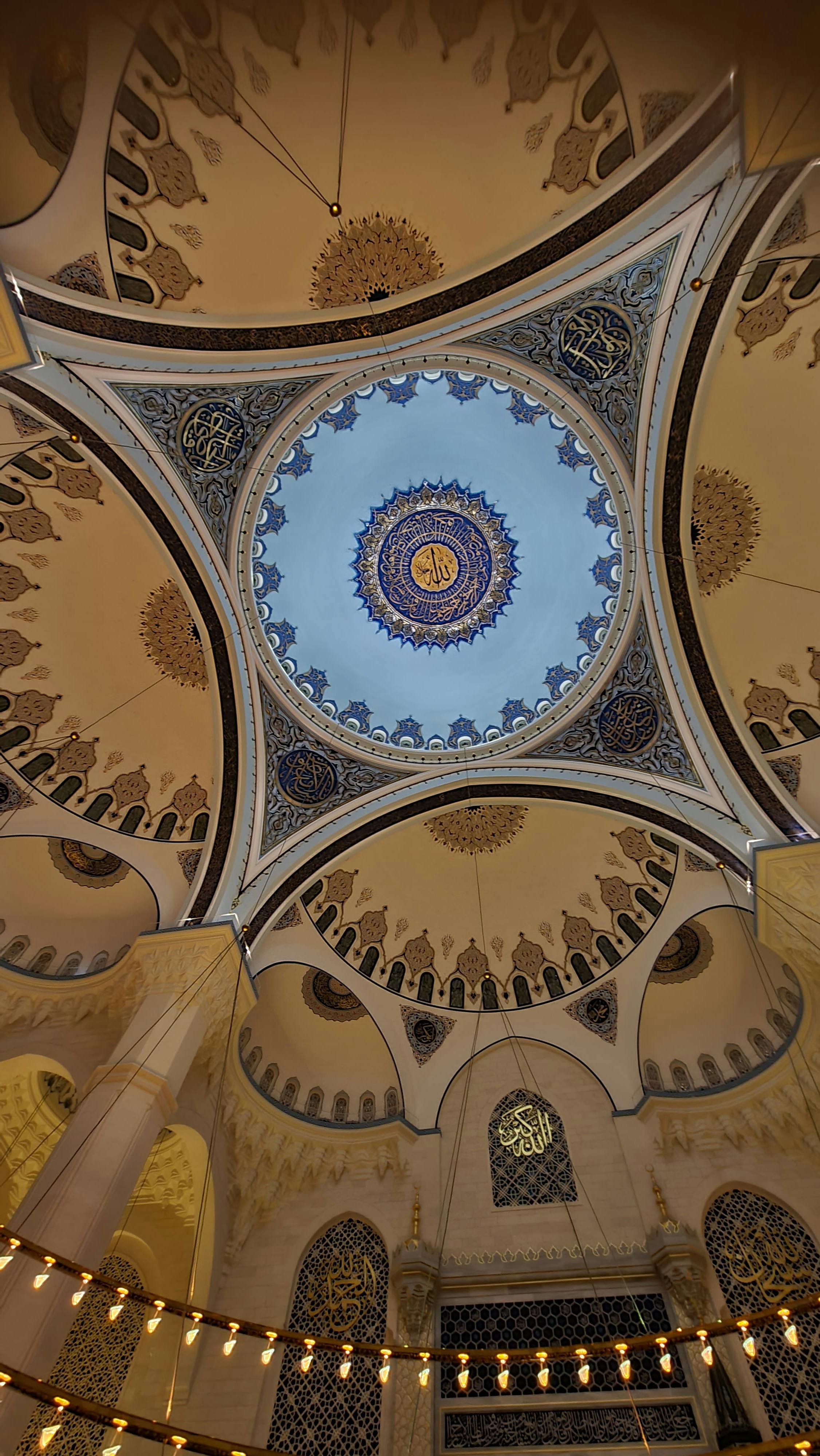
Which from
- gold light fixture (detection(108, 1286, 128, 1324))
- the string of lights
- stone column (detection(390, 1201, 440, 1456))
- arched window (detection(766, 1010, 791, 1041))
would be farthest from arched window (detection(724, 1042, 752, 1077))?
gold light fixture (detection(108, 1286, 128, 1324))

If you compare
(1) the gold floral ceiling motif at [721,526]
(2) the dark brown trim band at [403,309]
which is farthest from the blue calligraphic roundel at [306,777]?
(1) the gold floral ceiling motif at [721,526]

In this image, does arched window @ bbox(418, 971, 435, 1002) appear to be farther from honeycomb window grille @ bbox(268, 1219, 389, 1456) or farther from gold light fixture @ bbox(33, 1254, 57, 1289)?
gold light fixture @ bbox(33, 1254, 57, 1289)

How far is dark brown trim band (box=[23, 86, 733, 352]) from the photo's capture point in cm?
475

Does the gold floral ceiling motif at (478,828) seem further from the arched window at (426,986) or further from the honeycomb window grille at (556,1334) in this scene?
the honeycomb window grille at (556,1334)

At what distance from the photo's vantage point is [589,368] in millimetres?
6430

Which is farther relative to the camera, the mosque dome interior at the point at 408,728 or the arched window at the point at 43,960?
the arched window at the point at 43,960

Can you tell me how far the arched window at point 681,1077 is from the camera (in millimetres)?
7824

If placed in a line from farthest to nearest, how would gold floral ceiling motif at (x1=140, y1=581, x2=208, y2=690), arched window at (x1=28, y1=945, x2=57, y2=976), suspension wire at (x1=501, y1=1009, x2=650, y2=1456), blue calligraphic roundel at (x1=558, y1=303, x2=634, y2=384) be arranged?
arched window at (x1=28, y1=945, x2=57, y2=976) → gold floral ceiling motif at (x1=140, y1=581, x2=208, y2=690) → blue calligraphic roundel at (x1=558, y1=303, x2=634, y2=384) → suspension wire at (x1=501, y1=1009, x2=650, y2=1456)

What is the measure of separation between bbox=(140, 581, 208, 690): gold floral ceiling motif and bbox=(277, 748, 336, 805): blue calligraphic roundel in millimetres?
1381

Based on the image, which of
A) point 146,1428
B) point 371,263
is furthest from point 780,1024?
point 371,263

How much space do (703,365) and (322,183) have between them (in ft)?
11.6

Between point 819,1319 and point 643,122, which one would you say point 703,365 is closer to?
point 643,122

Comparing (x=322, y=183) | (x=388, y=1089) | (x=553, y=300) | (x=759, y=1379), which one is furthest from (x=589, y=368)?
(x=759, y=1379)

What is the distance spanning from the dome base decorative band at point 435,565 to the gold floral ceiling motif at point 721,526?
2523 millimetres
